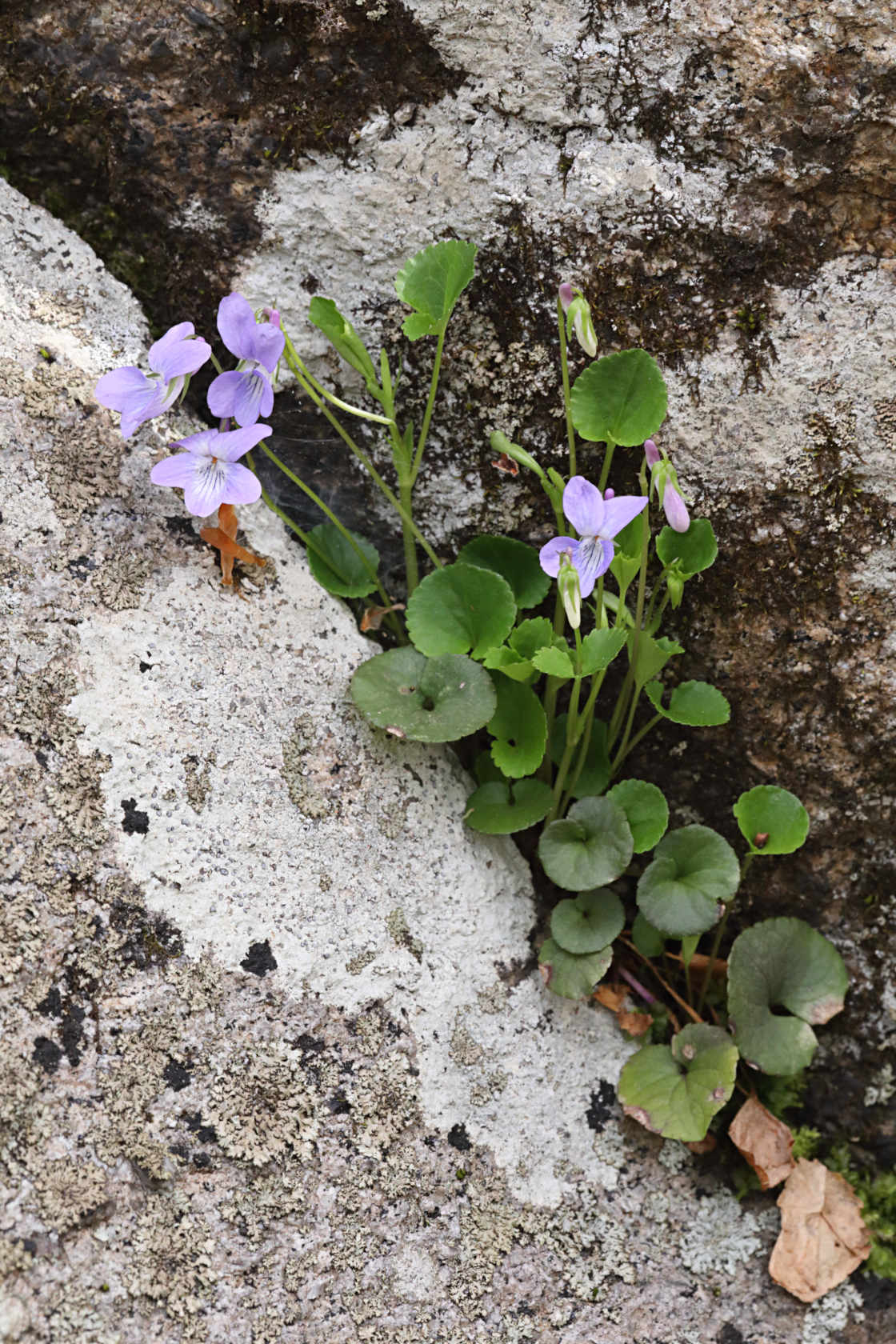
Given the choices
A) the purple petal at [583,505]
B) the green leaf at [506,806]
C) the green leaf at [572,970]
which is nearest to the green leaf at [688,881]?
the green leaf at [572,970]

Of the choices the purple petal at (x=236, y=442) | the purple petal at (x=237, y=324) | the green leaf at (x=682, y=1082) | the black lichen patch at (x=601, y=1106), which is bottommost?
the black lichen patch at (x=601, y=1106)

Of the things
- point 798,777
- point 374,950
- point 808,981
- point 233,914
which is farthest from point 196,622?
point 808,981

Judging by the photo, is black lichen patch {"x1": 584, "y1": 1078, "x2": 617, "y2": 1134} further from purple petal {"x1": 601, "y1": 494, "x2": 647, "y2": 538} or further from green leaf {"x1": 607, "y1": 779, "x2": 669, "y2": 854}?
purple petal {"x1": 601, "y1": 494, "x2": 647, "y2": 538}

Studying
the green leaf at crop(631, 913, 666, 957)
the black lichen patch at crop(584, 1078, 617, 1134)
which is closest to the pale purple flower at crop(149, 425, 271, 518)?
the green leaf at crop(631, 913, 666, 957)

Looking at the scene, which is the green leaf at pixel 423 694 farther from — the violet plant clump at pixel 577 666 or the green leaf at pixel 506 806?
the green leaf at pixel 506 806

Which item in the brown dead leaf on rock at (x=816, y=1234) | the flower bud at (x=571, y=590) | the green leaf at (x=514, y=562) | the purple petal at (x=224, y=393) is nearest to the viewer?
the flower bud at (x=571, y=590)

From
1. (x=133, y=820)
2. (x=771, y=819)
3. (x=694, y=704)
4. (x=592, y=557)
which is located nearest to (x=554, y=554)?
(x=592, y=557)

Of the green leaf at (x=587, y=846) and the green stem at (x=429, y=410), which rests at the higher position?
the green stem at (x=429, y=410)
